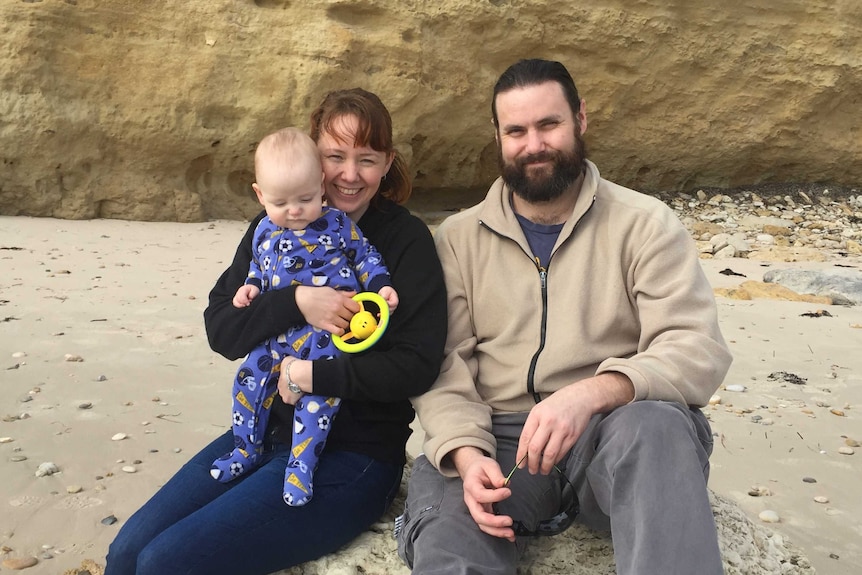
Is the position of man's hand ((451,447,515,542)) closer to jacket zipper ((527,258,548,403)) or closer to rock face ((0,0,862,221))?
jacket zipper ((527,258,548,403))

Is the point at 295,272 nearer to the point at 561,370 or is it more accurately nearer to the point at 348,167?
the point at 348,167

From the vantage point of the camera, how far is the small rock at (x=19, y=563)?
2.73m

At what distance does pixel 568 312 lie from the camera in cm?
247

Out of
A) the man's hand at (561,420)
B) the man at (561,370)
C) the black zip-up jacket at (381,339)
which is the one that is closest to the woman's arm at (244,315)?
the black zip-up jacket at (381,339)

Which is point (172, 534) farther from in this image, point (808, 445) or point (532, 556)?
point (808, 445)

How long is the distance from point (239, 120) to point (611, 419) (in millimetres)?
7463

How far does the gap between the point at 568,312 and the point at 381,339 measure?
527mm

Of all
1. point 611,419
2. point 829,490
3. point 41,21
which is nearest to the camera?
point 611,419

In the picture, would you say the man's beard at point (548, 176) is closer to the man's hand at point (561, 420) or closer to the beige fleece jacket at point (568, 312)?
the beige fleece jacket at point (568, 312)

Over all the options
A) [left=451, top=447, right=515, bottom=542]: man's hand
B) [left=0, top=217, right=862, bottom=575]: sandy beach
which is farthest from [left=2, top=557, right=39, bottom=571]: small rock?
[left=451, top=447, right=515, bottom=542]: man's hand

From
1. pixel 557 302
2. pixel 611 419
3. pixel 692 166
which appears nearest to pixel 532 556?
pixel 611 419

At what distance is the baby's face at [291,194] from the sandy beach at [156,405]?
1.30 meters

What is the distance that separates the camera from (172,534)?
220cm

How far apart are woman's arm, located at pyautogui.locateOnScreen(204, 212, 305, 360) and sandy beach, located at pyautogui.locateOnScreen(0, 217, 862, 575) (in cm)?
91
